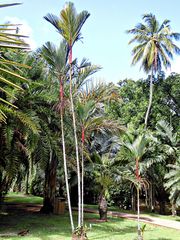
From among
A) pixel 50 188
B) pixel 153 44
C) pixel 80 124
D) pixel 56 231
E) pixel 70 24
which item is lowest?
pixel 56 231

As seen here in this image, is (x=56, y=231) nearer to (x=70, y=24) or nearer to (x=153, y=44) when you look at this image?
(x=70, y=24)

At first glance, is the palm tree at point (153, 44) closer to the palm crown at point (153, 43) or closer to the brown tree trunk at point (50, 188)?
the palm crown at point (153, 43)

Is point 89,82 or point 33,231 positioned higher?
point 89,82

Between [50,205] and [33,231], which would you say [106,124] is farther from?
[50,205]

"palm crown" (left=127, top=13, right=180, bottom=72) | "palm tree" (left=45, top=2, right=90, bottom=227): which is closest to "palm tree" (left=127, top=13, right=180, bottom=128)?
"palm crown" (left=127, top=13, right=180, bottom=72)

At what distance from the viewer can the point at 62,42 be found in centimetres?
864

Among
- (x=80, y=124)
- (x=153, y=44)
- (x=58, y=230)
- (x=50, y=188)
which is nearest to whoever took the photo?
(x=80, y=124)

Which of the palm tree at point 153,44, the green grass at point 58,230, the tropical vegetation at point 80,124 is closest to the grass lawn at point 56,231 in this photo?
the green grass at point 58,230

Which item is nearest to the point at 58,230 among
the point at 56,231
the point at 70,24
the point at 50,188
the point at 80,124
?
the point at 56,231

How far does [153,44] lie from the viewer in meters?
22.7

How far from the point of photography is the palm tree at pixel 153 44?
22703mm

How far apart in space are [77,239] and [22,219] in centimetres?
500

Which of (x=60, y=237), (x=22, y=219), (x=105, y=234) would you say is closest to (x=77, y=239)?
(x=60, y=237)

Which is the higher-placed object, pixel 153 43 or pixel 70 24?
pixel 153 43
